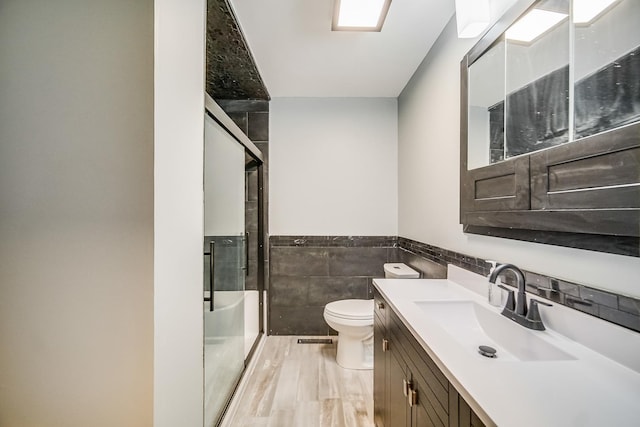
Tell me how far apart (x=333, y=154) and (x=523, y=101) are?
1861 millimetres

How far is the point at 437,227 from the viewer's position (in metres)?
1.95

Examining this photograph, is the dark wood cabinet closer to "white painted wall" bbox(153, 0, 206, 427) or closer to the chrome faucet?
the chrome faucet

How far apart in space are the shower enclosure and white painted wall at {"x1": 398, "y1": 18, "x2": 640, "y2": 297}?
1.43 m

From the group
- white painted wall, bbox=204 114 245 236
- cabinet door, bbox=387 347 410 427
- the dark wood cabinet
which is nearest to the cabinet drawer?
the dark wood cabinet

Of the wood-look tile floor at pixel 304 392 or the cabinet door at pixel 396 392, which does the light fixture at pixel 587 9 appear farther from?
the wood-look tile floor at pixel 304 392

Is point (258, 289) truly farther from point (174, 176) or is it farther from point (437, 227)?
point (174, 176)

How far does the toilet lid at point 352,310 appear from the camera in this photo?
211cm

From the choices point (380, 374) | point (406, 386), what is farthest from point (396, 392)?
point (380, 374)

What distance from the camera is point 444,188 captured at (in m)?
1.84

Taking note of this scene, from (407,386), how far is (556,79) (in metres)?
1.28

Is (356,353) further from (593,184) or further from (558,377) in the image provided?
(593,184)

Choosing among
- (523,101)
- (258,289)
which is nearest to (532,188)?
(523,101)

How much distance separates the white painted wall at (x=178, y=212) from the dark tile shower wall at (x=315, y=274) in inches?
60.4

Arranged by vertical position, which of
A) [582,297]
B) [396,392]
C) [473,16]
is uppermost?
[473,16]
